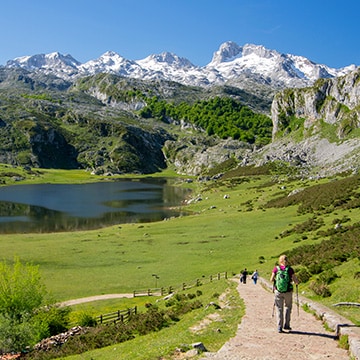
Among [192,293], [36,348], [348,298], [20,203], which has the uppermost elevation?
[20,203]

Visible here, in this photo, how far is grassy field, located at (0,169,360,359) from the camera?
5216 centimetres

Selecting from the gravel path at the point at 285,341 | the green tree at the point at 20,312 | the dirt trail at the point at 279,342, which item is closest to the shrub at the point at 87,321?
the green tree at the point at 20,312

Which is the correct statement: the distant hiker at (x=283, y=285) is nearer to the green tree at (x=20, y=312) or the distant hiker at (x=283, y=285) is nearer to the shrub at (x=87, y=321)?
the shrub at (x=87, y=321)

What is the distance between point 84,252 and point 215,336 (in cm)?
5668

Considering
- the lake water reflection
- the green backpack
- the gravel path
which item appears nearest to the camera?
the gravel path

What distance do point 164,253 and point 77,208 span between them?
7845cm

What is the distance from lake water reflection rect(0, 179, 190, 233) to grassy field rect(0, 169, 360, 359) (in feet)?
63.7

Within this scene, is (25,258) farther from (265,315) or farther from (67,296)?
(265,315)

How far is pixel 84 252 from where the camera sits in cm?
7344

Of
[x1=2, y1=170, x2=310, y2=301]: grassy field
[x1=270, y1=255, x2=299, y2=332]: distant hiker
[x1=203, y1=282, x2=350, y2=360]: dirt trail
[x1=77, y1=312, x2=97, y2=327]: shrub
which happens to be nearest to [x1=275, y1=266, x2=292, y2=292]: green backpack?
[x1=270, y1=255, x2=299, y2=332]: distant hiker

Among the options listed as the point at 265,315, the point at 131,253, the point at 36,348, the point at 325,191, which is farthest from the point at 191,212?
the point at 265,315

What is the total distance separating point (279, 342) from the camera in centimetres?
1845

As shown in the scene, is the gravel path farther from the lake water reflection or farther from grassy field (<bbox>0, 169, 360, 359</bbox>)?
the lake water reflection

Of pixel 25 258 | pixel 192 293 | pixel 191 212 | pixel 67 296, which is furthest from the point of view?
pixel 191 212
